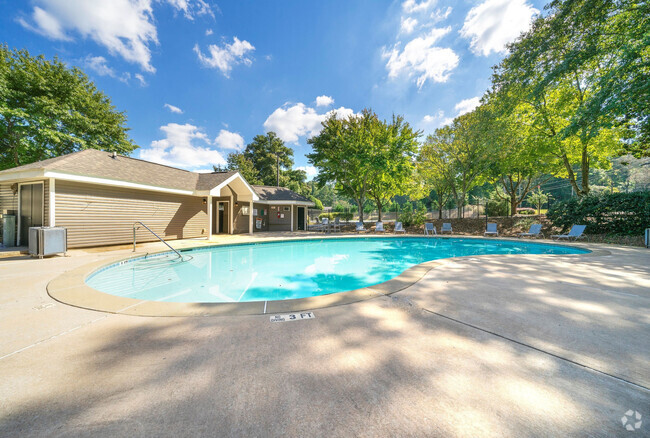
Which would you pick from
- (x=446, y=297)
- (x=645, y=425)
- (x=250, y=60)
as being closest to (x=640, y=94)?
(x=446, y=297)

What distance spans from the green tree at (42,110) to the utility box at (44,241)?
14.1 metres

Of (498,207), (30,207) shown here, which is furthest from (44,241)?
(498,207)

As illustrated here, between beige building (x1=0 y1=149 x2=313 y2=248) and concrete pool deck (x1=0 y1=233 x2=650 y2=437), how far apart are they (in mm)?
6387

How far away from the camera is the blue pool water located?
5.05m

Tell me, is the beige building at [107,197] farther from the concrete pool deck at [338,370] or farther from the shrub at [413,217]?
the shrub at [413,217]

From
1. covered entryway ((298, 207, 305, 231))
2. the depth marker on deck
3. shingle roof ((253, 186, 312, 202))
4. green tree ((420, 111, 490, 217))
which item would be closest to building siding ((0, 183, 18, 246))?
shingle roof ((253, 186, 312, 202))

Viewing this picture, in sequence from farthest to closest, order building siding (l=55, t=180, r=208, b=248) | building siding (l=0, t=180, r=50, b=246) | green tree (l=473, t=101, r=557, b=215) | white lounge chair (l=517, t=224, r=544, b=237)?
green tree (l=473, t=101, r=557, b=215) < white lounge chair (l=517, t=224, r=544, b=237) < building siding (l=55, t=180, r=208, b=248) < building siding (l=0, t=180, r=50, b=246)

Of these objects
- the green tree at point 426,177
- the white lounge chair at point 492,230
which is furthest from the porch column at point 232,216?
the white lounge chair at point 492,230

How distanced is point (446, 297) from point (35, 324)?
5.18 m

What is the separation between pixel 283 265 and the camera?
7.88 m

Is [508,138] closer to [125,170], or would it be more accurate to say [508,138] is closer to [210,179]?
[210,179]

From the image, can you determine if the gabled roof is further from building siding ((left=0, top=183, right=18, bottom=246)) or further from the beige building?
building siding ((left=0, top=183, right=18, bottom=246))

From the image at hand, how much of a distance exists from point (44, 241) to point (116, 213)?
10.6ft

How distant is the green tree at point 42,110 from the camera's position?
13867 millimetres
